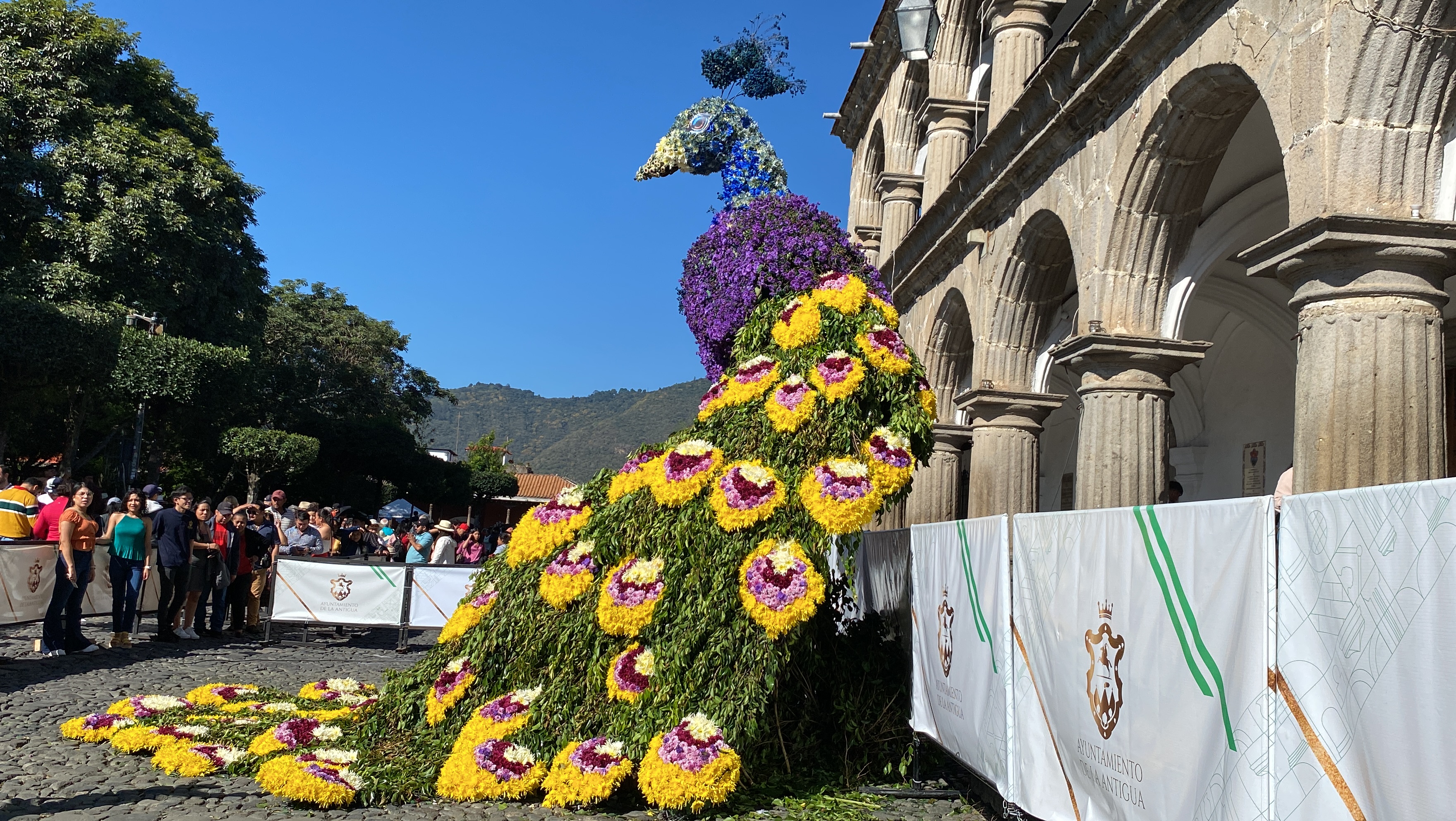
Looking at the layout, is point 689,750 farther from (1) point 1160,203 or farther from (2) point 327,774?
(1) point 1160,203

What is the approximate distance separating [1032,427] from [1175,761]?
27.3 feet

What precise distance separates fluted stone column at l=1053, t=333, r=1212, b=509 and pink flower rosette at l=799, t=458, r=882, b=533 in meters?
2.74

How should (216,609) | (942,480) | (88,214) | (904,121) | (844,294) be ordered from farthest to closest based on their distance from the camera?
(88,214) < (904,121) < (942,480) < (216,609) < (844,294)

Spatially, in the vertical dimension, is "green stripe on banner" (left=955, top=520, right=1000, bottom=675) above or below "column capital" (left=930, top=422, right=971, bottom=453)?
below

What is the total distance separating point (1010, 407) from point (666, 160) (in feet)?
14.9

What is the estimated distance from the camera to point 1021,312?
37.6ft

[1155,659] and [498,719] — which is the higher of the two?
[1155,659]

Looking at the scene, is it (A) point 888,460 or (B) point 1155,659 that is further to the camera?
(A) point 888,460

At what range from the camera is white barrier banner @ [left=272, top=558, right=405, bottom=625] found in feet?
41.0

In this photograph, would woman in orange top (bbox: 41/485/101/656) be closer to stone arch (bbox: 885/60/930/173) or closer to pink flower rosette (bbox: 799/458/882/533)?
pink flower rosette (bbox: 799/458/882/533)

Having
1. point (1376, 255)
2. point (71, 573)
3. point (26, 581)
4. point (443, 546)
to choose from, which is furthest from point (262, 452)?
point (1376, 255)

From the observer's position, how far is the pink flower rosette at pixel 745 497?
6.21 metres

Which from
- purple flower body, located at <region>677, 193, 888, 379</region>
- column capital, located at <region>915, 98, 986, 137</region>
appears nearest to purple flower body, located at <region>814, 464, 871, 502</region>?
purple flower body, located at <region>677, 193, 888, 379</region>

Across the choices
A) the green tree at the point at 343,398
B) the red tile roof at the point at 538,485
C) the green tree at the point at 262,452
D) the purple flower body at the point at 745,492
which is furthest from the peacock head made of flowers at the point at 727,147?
the red tile roof at the point at 538,485
